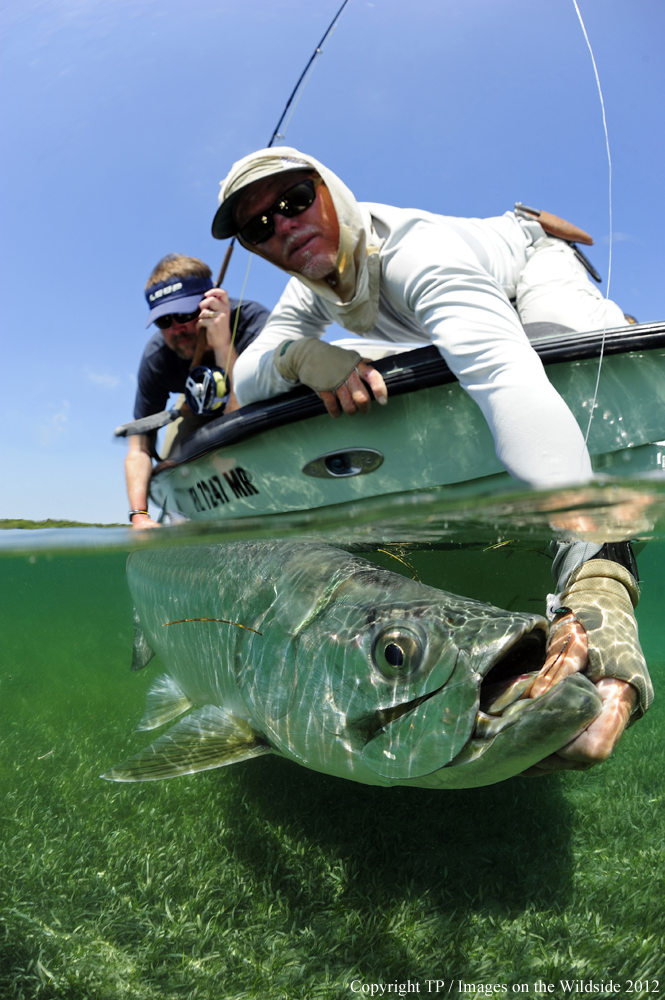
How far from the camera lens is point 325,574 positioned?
2611mm

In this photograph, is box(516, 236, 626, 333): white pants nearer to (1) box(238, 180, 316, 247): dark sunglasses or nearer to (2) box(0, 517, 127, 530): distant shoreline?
(1) box(238, 180, 316, 247): dark sunglasses

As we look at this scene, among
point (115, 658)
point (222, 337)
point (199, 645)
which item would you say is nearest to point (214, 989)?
point (199, 645)

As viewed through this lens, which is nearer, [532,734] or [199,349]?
[532,734]

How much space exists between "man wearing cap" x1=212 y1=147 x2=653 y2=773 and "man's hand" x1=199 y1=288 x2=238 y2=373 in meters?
1.02

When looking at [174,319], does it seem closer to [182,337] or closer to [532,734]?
[182,337]

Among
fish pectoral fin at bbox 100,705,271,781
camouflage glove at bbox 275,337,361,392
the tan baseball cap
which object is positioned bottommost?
fish pectoral fin at bbox 100,705,271,781

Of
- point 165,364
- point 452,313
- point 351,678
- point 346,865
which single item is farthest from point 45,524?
point 452,313

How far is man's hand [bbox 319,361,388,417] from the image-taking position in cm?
332

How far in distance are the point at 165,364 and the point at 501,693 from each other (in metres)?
4.74

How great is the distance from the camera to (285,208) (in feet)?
11.8

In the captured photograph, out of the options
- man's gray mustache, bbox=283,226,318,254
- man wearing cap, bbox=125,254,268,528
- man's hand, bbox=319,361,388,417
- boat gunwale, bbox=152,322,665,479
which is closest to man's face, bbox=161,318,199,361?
man wearing cap, bbox=125,254,268,528

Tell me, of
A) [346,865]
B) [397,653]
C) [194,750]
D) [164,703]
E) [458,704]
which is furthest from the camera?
[164,703]

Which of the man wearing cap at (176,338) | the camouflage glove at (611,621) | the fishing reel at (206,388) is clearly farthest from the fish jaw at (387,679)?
the man wearing cap at (176,338)

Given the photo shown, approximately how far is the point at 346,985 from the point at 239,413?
315 centimetres
